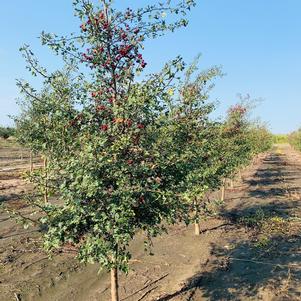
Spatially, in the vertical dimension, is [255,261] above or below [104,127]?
below

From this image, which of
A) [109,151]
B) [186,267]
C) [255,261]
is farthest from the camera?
[255,261]

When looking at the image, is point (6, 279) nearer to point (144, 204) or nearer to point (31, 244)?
point (31, 244)

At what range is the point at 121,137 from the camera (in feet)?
24.3

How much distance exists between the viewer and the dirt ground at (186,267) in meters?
11.5

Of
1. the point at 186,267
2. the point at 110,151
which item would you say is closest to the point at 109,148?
the point at 110,151

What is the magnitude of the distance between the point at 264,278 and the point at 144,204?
6.91 metres

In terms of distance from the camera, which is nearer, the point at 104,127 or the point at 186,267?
the point at 104,127

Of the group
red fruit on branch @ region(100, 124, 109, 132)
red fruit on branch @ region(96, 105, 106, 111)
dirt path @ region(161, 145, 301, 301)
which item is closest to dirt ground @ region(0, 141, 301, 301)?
dirt path @ region(161, 145, 301, 301)

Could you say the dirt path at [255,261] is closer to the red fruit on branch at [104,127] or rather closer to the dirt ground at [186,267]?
the dirt ground at [186,267]

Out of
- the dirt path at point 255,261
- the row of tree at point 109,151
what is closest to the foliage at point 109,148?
the row of tree at point 109,151

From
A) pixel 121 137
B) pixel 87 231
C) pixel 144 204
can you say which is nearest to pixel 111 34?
pixel 121 137

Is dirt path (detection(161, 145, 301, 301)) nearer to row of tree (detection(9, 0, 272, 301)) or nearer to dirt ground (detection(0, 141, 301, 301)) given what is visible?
dirt ground (detection(0, 141, 301, 301))

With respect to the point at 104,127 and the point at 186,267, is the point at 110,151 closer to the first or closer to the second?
the point at 104,127

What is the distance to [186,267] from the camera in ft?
45.1
